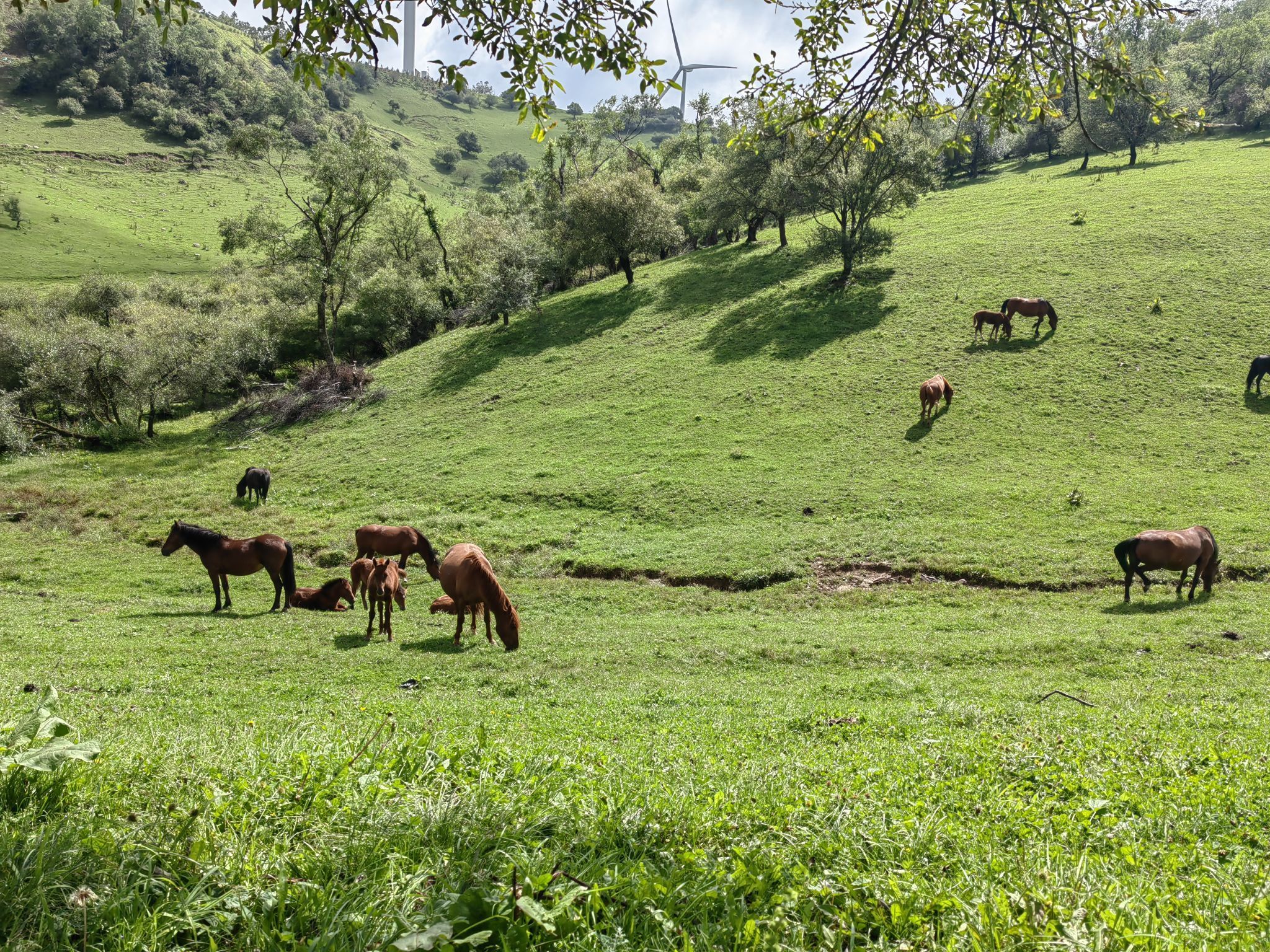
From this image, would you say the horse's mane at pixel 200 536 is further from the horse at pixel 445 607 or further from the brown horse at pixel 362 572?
the horse at pixel 445 607

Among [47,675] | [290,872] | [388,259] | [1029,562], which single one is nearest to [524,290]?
[388,259]

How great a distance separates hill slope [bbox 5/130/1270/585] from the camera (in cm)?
2188

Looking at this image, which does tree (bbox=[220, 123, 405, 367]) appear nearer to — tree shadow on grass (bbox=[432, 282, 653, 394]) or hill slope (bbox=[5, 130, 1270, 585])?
hill slope (bbox=[5, 130, 1270, 585])

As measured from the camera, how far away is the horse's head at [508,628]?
14188 millimetres

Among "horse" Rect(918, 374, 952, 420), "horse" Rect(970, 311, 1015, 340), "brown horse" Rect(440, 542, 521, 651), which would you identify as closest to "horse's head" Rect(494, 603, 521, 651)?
"brown horse" Rect(440, 542, 521, 651)

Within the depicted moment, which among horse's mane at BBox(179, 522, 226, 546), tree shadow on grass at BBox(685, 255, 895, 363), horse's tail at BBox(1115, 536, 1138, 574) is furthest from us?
tree shadow on grass at BBox(685, 255, 895, 363)

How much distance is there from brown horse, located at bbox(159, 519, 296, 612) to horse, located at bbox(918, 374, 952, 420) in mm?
24774

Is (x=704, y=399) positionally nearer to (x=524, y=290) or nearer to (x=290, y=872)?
(x=524, y=290)

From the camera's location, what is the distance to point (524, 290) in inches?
1865

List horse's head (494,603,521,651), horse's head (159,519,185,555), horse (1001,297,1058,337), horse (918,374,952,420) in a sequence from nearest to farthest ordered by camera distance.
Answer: horse's head (494,603,521,651) < horse's head (159,519,185,555) < horse (918,374,952,420) < horse (1001,297,1058,337)

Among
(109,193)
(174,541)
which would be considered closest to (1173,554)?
(174,541)

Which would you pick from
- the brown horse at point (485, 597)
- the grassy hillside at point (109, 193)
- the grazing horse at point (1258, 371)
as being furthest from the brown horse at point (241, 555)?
the grassy hillside at point (109, 193)

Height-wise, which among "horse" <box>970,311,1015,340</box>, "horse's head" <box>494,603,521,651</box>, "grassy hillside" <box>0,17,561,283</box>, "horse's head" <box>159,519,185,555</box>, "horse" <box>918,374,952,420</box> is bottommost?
"horse's head" <box>494,603,521,651</box>

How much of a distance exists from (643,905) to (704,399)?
105 feet
